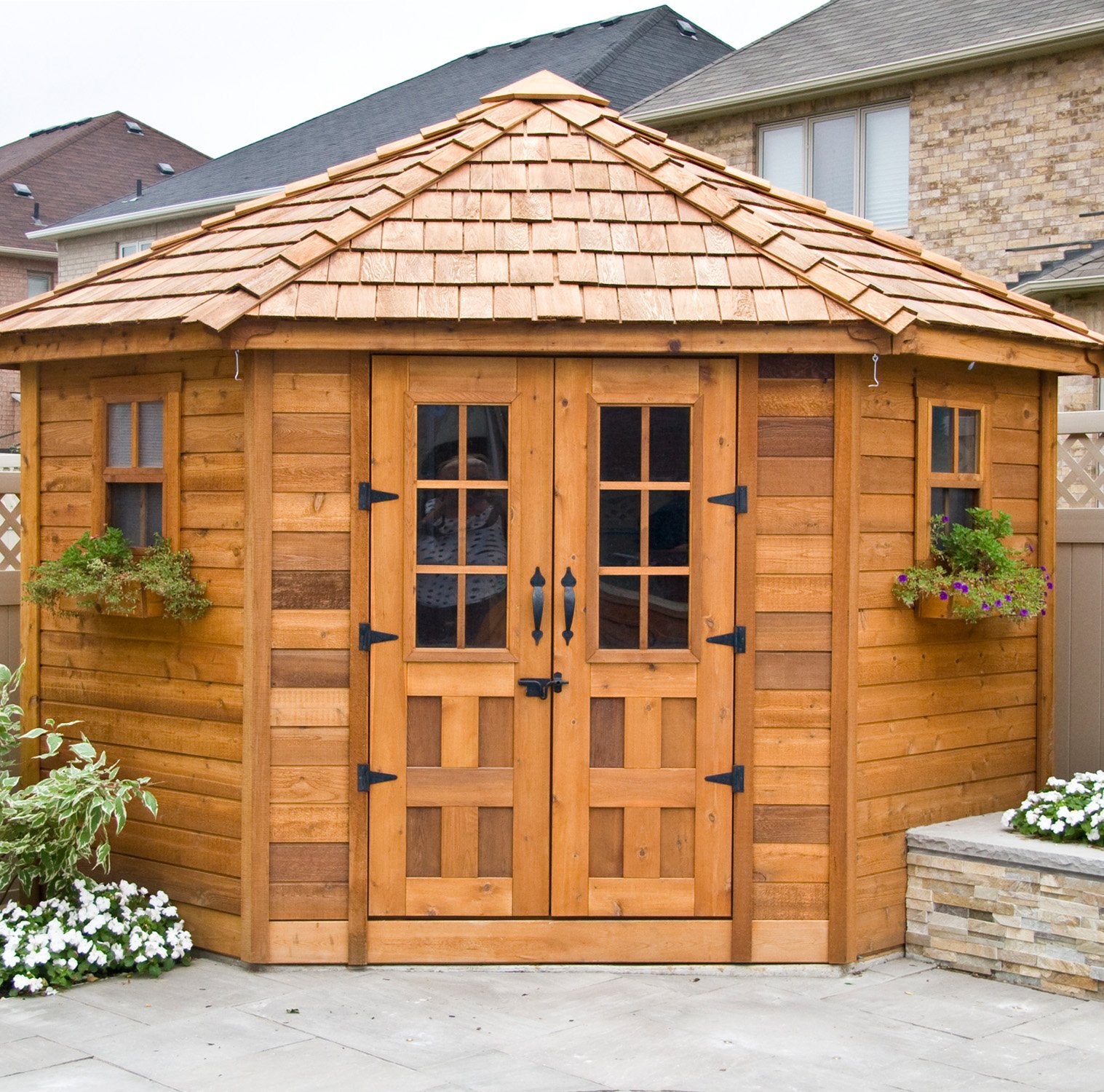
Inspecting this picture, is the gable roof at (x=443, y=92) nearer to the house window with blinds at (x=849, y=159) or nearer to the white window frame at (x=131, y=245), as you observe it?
the white window frame at (x=131, y=245)

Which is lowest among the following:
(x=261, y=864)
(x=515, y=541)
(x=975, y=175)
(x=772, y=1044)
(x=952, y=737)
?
(x=772, y=1044)

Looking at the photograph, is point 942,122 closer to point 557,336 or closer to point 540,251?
point 540,251

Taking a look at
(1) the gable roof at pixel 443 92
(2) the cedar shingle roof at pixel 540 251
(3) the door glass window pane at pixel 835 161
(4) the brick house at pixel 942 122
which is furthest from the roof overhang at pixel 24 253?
(2) the cedar shingle roof at pixel 540 251

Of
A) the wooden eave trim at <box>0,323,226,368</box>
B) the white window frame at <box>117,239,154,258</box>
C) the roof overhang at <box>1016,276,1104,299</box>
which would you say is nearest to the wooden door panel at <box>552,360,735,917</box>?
the wooden eave trim at <box>0,323,226,368</box>

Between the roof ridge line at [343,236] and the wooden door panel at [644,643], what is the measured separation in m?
0.98

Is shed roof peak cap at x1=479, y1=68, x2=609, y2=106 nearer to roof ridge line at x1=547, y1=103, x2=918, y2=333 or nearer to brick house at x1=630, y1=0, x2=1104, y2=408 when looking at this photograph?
roof ridge line at x1=547, y1=103, x2=918, y2=333

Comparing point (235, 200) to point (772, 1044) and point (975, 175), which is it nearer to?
point (975, 175)

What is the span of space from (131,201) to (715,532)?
1955 cm

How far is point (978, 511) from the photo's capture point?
611 cm

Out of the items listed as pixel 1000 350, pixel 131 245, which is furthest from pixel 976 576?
pixel 131 245

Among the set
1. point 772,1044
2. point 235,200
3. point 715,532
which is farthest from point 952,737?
point 235,200

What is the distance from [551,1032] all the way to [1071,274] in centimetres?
1050

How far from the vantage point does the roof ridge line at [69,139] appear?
29.2 m

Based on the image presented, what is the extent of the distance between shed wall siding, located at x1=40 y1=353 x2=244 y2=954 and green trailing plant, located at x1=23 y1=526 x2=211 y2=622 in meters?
0.08
